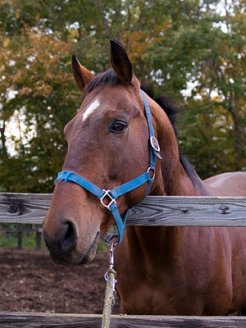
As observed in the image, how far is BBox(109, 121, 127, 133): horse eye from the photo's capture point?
304 centimetres

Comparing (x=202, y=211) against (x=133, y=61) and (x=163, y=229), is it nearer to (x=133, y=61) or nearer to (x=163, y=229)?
(x=163, y=229)

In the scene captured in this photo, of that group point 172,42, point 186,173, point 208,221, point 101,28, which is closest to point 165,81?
point 172,42

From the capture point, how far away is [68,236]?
2639mm

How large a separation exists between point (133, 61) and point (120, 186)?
38.6 ft

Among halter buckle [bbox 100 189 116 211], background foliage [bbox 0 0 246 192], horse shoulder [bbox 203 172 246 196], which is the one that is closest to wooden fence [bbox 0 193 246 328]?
halter buckle [bbox 100 189 116 211]

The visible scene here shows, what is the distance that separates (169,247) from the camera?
12.2 ft

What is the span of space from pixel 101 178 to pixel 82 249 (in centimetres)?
41

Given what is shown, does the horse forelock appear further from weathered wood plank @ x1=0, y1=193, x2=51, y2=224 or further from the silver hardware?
weathered wood plank @ x1=0, y1=193, x2=51, y2=224

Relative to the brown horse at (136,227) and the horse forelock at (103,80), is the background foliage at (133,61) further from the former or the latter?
the horse forelock at (103,80)

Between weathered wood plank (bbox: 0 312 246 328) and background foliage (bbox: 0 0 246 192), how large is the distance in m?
11.1

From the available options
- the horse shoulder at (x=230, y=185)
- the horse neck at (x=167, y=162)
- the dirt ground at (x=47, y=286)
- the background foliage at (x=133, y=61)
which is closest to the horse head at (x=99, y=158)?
the horse neck at (x=167, y=162)

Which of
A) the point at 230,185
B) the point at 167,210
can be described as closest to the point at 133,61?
the point at 230,185

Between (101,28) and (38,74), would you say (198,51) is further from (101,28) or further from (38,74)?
(38,74)

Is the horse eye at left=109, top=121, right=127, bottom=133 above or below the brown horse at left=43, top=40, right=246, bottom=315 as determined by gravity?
above
